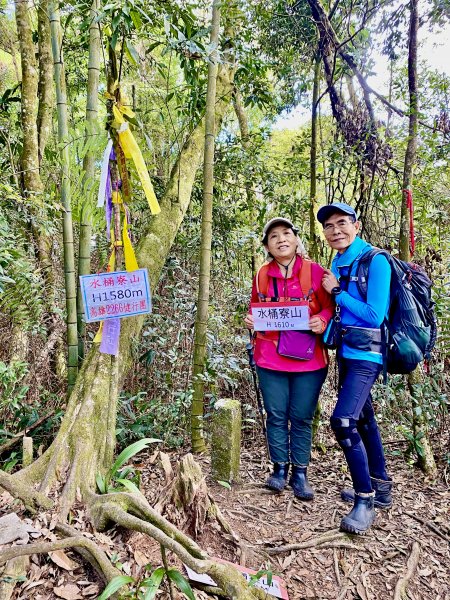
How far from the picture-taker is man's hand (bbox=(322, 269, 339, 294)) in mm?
2807

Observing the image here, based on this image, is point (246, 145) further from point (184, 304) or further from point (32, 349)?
point (32, 349)

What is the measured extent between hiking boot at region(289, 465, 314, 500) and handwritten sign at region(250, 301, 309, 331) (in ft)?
3.60

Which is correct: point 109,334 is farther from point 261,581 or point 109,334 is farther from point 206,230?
point 261,581

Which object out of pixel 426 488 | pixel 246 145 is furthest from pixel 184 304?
pixel 426 488

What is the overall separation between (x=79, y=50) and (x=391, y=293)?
5266 mm

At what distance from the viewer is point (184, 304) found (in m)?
4.36

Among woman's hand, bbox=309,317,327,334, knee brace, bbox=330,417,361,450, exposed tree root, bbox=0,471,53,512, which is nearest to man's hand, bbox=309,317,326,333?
woman's hand, bbox=309,317,327,334

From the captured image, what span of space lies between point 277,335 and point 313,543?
1.34 metres

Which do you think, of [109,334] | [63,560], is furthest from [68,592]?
[109,334]

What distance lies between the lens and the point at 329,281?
2844 mm

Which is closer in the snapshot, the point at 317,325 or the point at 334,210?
the point at 334,210

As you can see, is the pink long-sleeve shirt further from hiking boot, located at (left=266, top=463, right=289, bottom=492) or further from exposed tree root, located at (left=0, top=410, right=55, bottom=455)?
exposed tree root, located at (left=0, top=410, right=55, bottom=455)

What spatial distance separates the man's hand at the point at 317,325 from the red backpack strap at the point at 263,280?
44 cm

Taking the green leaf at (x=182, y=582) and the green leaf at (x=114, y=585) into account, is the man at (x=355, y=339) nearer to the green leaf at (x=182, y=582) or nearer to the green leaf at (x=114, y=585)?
the green leaf at (x=182, y=582)
